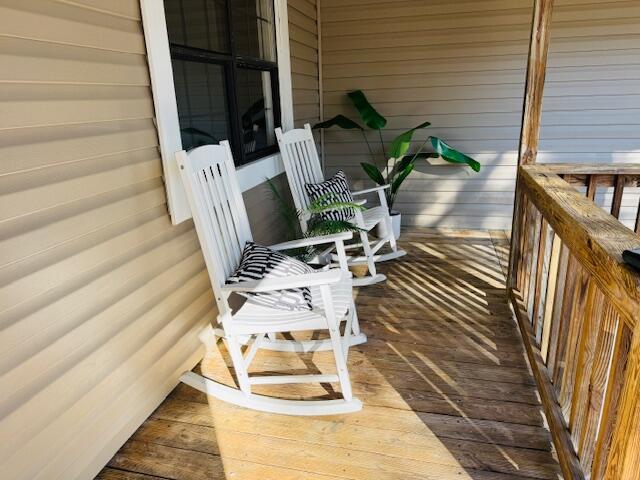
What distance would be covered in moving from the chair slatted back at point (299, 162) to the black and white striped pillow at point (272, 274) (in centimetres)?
103

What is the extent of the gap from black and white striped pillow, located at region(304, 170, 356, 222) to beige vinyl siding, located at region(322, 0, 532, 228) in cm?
134

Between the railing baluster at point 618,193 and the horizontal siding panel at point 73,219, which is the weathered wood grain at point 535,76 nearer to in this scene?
the railing baluster at point 618,193

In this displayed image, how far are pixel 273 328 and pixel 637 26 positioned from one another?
3.86 meters

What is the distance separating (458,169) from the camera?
14.2 feet

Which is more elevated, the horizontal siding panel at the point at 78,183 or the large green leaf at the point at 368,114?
the large green leaf at the point at 368,114

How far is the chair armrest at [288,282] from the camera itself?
5.75ft

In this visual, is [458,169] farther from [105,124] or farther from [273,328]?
[105,124]

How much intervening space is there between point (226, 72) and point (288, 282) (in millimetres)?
1447

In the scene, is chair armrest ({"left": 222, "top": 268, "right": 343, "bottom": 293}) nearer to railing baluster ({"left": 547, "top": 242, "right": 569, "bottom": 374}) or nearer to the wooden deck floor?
the wooden deck floor

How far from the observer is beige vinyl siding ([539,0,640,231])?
148 inches

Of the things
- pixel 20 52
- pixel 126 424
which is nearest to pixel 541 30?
pixel 20 52

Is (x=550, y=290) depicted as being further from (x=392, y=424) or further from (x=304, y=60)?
(x=304, y=60)

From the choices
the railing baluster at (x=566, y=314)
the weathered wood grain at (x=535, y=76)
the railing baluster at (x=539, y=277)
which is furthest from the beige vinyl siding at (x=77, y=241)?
the weathered wood grain at (x=535, y=76)

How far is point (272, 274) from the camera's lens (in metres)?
1.97
